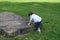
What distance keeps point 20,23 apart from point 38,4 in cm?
774

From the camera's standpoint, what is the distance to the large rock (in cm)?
974

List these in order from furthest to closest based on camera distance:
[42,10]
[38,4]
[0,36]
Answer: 1. [38,4]
2. [42,10]
3. [0,36]

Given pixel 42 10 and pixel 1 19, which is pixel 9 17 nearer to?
pixel 1 19

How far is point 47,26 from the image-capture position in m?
11.6

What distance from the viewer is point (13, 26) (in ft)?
33.1

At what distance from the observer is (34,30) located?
1055 cm

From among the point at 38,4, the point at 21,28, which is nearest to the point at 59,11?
the point at 38,4

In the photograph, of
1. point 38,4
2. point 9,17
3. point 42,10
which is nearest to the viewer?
point 9,17

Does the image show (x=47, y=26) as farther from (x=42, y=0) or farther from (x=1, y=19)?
(x=42, y=0)

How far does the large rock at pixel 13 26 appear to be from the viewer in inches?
383

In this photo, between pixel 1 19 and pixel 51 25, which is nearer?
pixel 1 19

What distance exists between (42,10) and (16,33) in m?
6.41

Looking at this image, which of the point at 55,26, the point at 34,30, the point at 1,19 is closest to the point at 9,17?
the point at 1,19

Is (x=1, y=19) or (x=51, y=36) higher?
(x=1, y=19)
